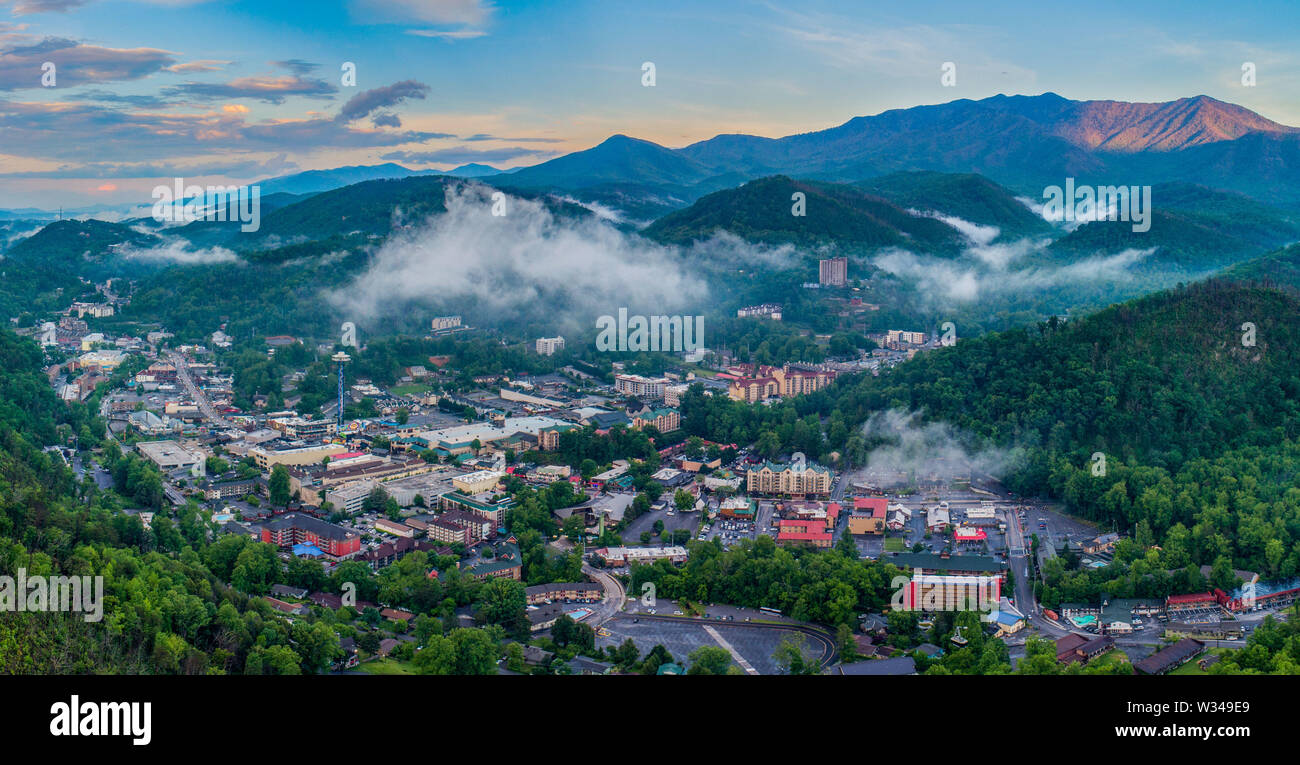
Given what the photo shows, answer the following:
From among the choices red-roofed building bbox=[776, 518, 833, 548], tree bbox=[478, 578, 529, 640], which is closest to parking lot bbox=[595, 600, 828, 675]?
tree bbox=[478, 578, 529, 640]

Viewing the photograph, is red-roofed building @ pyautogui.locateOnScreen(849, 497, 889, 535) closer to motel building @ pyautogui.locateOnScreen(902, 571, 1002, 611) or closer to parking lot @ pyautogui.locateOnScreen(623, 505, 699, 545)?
parking lot @ pyautogui.locateOnScreen(623, 505, 699, 545)

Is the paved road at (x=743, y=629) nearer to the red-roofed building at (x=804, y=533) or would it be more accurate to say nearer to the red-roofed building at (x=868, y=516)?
the red-roofed building at (x=804, y=533)

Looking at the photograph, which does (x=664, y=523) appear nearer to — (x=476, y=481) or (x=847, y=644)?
(x=476, y=481)

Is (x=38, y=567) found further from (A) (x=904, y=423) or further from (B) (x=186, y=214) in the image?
(B) (x=186, y=214)

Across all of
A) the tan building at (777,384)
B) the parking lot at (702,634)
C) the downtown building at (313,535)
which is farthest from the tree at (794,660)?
the tan building at (777,384)
